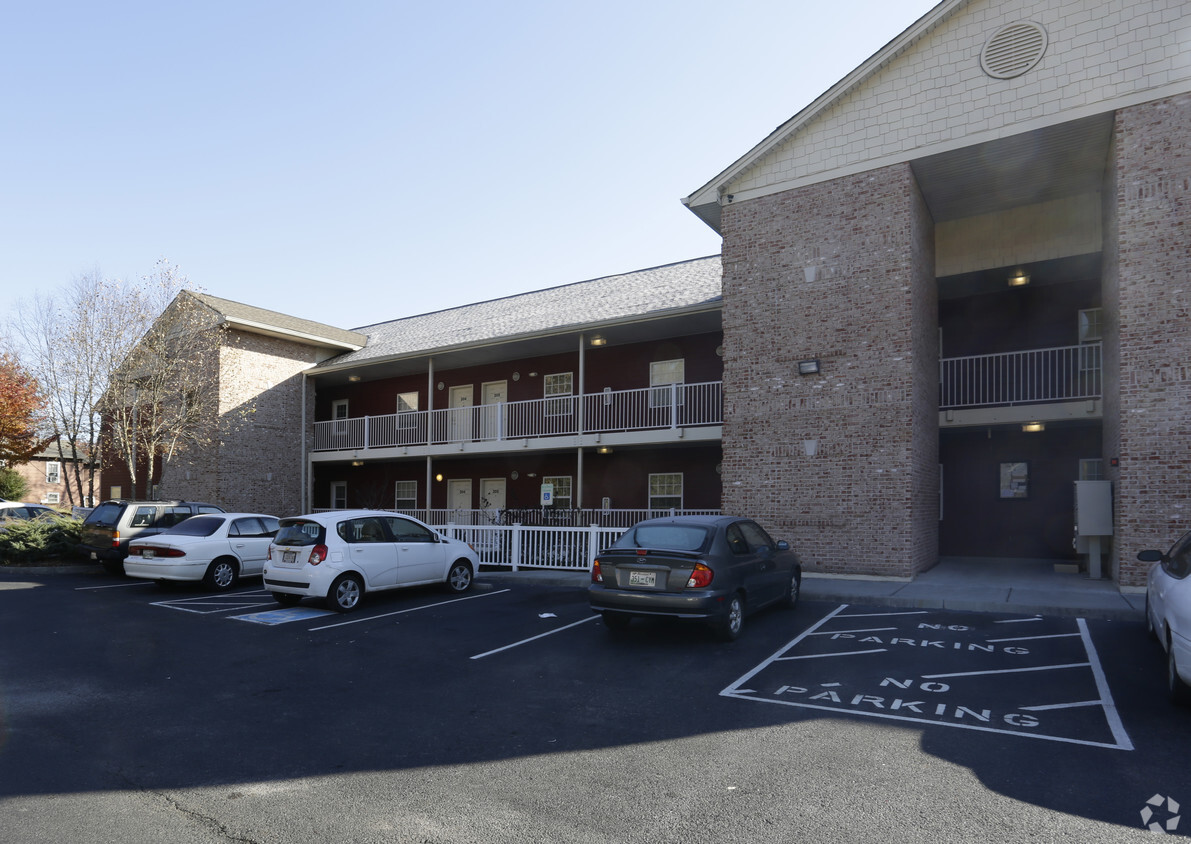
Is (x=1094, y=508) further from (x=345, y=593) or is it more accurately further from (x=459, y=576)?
(x=345, y=593)

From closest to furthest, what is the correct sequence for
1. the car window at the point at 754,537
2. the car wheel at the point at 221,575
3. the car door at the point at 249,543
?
the car window at the point at 754,537
the car wheel at the point at 221,575
the car door at the point at 249,543

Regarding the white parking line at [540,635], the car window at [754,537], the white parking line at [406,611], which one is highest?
the car window at [754,537]

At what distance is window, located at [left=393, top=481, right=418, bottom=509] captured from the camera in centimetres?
2430

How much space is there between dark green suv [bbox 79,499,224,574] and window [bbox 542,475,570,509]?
8.84 m

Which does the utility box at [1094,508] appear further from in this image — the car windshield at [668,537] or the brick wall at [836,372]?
the car windshield at [668,537]

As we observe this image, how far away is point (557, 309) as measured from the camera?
21.1 m

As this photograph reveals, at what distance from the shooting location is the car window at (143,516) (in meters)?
15.1

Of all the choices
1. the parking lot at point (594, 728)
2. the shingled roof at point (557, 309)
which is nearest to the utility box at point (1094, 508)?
the parking lot at point (594, 728)

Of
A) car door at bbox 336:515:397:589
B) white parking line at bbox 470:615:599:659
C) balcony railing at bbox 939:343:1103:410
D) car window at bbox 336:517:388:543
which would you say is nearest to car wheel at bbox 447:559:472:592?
car door at bbox 336:515:397:589

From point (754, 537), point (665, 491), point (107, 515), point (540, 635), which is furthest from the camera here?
point (665, 491)

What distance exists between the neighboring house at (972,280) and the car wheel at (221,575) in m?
9.41

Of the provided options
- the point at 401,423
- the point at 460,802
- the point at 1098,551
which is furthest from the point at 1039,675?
the point at 401,423

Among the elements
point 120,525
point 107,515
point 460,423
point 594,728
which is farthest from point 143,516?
point 594,728

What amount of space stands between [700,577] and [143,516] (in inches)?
494
